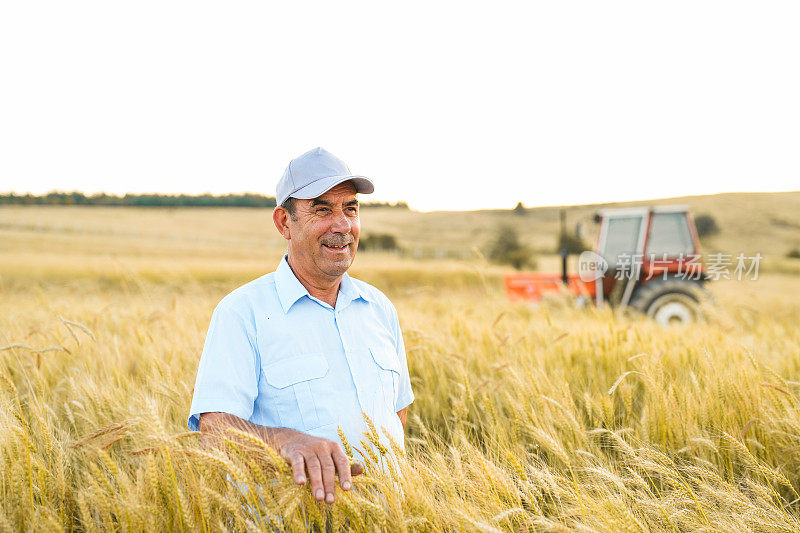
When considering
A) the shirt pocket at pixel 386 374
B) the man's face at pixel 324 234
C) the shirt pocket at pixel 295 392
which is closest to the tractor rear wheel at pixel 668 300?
the shirt pocket at pixel 386 374

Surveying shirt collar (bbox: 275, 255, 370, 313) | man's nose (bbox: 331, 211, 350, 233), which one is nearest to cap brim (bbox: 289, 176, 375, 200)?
man's nose (bbox: 331, 211, 350, 233)

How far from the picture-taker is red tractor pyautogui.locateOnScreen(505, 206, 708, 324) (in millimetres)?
7918

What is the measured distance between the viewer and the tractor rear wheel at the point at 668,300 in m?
7.77

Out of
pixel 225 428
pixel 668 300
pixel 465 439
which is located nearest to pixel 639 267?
pixel 668 300

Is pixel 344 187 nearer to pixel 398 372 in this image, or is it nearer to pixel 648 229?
pixel 398 372

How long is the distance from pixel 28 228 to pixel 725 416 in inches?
1737

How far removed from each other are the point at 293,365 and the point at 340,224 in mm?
529

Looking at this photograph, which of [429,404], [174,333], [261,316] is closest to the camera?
[261,316]

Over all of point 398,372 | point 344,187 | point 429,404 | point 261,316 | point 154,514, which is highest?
point 344,187

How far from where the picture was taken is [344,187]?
1.97 m

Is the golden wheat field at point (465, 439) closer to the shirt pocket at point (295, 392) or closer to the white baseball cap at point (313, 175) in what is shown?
the shirt pocket at point (295, 392)

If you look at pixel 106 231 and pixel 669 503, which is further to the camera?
pixel 106 231

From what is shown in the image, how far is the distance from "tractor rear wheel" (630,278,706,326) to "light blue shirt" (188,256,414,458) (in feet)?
22.5

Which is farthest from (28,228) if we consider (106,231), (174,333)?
(174,333)
